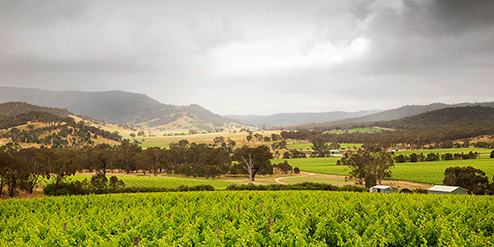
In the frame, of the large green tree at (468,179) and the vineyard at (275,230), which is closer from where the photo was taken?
the vineyard at (275,230)

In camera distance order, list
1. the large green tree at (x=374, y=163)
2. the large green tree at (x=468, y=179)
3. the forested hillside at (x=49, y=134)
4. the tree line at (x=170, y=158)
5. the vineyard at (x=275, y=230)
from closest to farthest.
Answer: the vineyard at (x=275, y=230) → the large green tree at (x=468, y=179) → the large green tree at (x=374, y=163) → the tree line at (x=170, y=158) → the forested hillside at (x=49, y=134)

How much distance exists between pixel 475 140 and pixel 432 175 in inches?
4520

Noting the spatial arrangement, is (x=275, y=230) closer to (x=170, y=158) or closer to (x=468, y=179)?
(x=468, y=179)

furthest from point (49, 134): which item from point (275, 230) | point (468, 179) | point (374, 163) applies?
point (468, 179)

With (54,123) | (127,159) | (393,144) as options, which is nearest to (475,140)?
(393,144)

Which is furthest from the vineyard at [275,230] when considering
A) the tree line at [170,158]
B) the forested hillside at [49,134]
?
the forested hillside at [49,134]

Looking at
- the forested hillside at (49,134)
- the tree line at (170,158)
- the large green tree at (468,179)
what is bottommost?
the large green tree at (468,179)

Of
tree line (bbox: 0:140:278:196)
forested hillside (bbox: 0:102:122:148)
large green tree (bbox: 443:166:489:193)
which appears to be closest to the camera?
large green tree (bbox: 443:166:489:193)

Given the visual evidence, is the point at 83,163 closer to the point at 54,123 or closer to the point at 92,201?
the point at 92,201

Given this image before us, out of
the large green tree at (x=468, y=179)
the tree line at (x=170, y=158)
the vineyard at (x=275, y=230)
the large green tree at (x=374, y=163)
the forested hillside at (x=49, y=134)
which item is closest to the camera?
the vineyard at (x=275, y=230)

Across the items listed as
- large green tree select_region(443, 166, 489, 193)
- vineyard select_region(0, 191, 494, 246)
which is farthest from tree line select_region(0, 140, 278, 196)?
vineyard select_region(0, 191, 494, 246)

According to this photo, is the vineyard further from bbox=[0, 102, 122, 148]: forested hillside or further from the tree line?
bbox=[0, 102, 122, 148]: forested hillside

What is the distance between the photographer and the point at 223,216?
17.3 metres

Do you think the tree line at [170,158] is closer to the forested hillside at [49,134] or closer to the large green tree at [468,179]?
the large green tree at [468,179]
